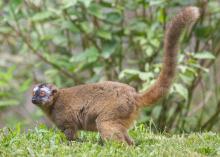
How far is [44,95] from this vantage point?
331 inches

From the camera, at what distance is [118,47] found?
1134 centimetres

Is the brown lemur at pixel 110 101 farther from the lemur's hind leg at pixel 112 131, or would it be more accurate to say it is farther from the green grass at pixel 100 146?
the green grass at pixel 100 146

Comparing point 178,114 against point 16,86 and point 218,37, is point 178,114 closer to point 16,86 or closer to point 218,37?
point 218,37

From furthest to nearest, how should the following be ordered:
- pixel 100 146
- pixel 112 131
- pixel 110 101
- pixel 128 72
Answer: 1. pixel 128 72
2. pixel 110 101
3. pixel 112 131
4. pixel 100 146

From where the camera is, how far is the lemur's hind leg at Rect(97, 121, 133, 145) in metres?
7.38

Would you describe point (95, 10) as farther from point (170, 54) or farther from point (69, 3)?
point (170, 54)

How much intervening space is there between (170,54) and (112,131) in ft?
3.73

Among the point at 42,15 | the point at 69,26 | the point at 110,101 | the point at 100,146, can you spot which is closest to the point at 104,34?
the point at 69,26

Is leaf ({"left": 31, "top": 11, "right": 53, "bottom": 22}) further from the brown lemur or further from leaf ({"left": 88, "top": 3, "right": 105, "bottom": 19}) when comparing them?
the brown lemur

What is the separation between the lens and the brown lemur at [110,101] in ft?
24.4

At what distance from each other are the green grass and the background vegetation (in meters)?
2.26

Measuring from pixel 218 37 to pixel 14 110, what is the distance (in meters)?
5.56

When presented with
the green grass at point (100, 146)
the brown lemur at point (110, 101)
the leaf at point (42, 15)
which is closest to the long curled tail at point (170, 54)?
the brown lemur at point (110, 101)

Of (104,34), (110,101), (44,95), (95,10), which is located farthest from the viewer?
(104,34)
